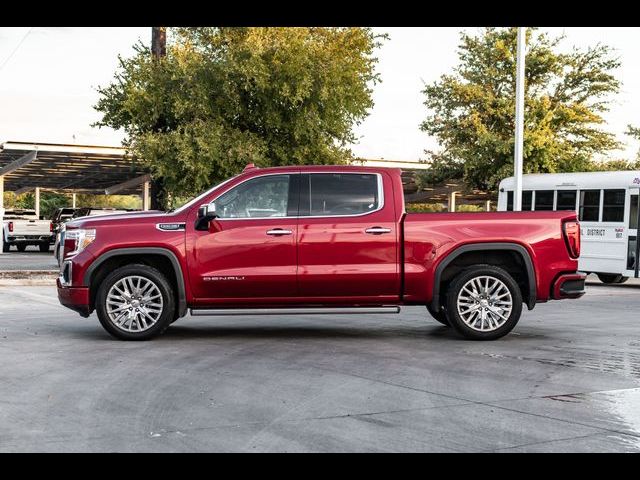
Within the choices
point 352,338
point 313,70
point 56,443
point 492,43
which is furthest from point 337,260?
point 492,43

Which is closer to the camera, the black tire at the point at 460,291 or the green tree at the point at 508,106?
the black tire at the point at 460,291

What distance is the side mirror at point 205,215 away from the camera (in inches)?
415

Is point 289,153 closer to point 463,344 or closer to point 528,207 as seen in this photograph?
point 528,207

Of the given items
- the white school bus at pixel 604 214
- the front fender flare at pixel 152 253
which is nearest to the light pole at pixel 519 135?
the white school bus at pixel 604 214

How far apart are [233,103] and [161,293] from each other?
15.6 meters

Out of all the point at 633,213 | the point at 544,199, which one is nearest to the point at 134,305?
the point at 633,213

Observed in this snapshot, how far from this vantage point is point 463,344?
10.5 m

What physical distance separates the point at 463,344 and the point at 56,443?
19.1ft

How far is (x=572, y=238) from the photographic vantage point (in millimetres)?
10914

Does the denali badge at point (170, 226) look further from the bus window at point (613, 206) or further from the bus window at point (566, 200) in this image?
the bus window at point (566, 200)

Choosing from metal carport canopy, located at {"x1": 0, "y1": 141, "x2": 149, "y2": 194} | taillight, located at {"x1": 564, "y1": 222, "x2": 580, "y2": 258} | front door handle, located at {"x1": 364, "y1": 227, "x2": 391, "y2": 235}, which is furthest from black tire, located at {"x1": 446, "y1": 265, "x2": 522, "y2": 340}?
metal carport canopy, located at {"x1": 0, "y1": 141, "x2": 149, "y2": 194}

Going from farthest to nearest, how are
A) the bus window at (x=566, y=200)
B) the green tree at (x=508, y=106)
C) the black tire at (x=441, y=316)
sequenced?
1. the green tree at (x=508, y=106)
2. the bus window at (x=566, y=200)
3. the black tire at (x=441, y=316)

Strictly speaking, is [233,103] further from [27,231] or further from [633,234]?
[27,231]

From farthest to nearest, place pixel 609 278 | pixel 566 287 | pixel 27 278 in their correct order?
1. pixel 609 278
2. pixel 27 278
3. pixel 566 287
